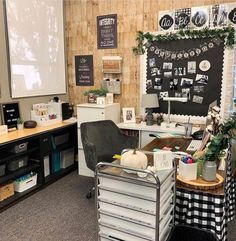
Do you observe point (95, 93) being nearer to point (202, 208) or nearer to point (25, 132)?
point (25, 132)

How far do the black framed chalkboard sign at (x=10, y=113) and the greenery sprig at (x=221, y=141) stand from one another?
2.62 meters

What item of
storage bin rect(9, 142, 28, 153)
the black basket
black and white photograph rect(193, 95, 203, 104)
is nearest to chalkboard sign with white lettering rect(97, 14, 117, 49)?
black and white photograph rect(193, 95, 203, 104)

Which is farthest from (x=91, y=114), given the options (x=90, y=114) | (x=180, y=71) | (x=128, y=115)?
(x=180, y=71)

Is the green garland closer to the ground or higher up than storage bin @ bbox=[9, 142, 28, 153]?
higher up

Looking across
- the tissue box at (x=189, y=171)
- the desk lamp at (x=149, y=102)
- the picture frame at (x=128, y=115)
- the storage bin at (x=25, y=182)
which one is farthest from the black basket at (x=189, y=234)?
the picture frame at (x=128, y=115)

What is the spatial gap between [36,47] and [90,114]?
1.27m

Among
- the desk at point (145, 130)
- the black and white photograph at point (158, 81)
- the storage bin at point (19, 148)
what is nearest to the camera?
the storage bin at point (19, 148)

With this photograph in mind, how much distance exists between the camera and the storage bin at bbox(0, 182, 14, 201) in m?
2.93

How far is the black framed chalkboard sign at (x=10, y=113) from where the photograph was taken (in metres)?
3.29

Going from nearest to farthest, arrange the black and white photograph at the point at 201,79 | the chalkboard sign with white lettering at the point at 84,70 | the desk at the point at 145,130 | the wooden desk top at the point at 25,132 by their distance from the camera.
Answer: the wooden desk top at the point at 25,132
the desk at the point at 145,130
the black and white photograph at the point at 201,79
the chalkboard sign with white lettering at the point at 84,70

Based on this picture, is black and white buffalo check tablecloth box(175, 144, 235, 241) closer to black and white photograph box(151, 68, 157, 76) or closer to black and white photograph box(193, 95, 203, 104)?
black and white photograph box(193, 95, 203, 104)

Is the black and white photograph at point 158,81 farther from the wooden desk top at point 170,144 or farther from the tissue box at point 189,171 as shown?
the tissue box at point 189,171

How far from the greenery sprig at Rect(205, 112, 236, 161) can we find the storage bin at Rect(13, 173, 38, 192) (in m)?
2.37

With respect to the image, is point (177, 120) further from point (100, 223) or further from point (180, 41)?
point (100, 223)
